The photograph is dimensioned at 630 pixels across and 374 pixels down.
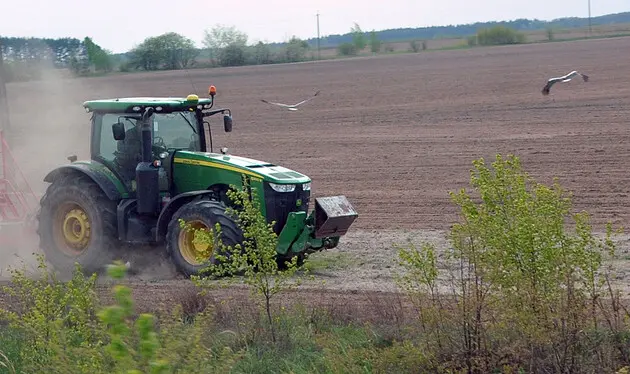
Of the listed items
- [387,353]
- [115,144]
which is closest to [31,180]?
[115,144]

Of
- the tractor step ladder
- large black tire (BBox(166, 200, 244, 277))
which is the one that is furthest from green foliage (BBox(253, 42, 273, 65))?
large black tire (BBox(166, 200, 244, 277))

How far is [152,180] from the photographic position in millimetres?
12211

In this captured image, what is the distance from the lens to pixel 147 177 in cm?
1216

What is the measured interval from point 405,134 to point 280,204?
1360 centimetres

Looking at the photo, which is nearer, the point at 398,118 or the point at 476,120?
the point at 476,120

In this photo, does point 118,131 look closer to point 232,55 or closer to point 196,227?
point 196,227

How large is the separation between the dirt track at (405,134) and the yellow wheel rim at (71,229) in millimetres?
1134

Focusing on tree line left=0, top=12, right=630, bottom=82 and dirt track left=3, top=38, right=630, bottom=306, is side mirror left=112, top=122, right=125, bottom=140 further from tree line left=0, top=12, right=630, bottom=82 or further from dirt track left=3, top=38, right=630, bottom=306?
tree line left=0, top=12, right=630, bottom=82

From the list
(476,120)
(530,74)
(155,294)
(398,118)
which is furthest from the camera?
(530,74)

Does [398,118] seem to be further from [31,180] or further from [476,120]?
[31,180]

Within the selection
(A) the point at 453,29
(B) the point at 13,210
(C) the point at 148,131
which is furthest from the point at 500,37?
(A) the point at 453,29

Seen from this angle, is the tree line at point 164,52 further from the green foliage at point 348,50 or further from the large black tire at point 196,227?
the large black tire at point 196,227

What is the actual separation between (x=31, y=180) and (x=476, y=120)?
12.5 m

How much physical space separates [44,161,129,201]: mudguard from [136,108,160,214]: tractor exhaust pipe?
0.37 m
